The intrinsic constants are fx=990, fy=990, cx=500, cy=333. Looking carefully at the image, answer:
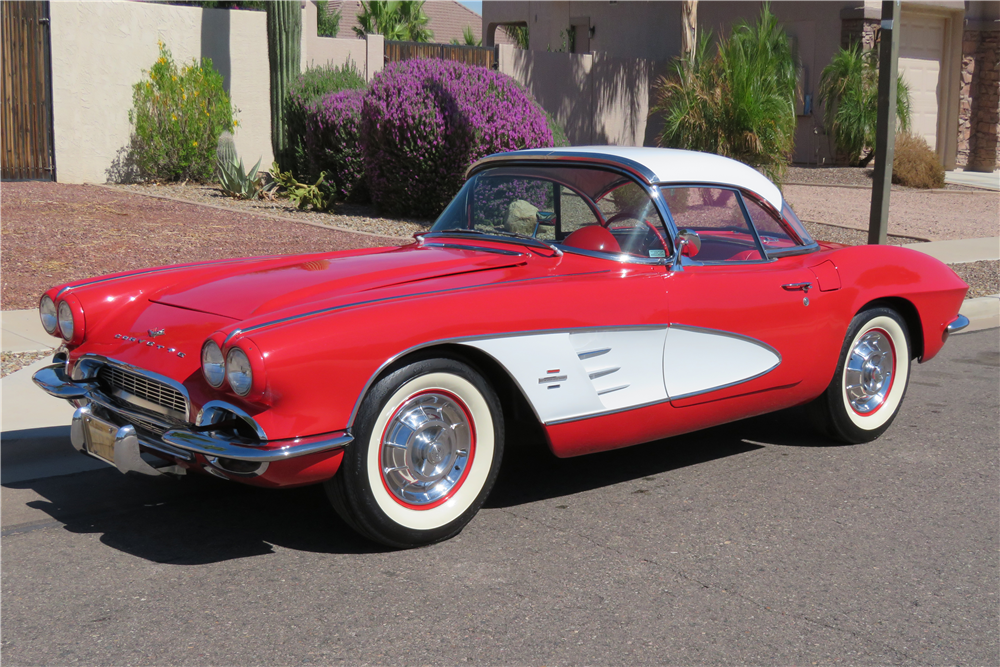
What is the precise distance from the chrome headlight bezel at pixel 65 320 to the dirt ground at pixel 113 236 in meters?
4.14

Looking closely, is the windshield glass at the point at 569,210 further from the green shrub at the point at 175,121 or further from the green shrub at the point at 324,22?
the green shrub at the point at 324,22

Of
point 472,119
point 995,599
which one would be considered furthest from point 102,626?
point 472,119

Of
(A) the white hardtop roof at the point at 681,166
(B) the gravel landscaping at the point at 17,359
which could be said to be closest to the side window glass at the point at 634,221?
(A) the white hardtop roof at the point at 681,166

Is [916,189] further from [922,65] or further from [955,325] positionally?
[955,325]

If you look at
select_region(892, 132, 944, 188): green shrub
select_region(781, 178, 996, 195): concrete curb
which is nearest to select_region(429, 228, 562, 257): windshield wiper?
select_region(781, 178, 996, 195): concrete curb

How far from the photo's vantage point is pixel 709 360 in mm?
4543

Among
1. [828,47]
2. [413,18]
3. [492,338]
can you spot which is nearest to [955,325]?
[492,338]

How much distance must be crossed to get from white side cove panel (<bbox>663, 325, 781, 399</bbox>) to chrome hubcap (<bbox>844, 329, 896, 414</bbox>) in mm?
751

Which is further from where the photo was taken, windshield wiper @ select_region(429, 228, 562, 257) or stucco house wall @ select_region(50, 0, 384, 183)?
stucco house wall @ select_region(50, 0, 384, 183)

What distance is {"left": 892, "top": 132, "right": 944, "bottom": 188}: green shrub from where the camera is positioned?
18.3 meters

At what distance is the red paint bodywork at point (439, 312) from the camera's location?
346 cm

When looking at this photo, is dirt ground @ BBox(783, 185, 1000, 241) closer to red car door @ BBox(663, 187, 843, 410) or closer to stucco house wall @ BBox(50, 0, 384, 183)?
stucco house wall @ BBox(50, 0, 384, 183)

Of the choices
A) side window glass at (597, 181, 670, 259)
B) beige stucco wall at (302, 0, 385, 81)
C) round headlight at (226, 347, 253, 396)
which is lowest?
round headlight at (226, 347, 253, 396)

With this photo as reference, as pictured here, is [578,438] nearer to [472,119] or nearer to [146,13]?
[472,119]
